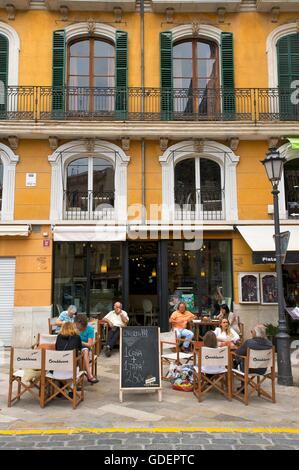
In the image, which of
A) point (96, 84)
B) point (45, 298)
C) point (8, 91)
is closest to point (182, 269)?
point (45, 298)

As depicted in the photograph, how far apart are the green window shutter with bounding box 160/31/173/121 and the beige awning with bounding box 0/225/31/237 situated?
18.2ft

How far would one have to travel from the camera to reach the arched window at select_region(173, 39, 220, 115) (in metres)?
13.3

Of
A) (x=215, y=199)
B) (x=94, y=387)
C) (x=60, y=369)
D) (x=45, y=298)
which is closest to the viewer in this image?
(x=60, y=369)

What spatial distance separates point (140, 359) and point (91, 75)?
9.77 meters

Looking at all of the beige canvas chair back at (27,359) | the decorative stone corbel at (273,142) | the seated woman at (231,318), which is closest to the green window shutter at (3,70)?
the decorative stone corbel at (273,142)

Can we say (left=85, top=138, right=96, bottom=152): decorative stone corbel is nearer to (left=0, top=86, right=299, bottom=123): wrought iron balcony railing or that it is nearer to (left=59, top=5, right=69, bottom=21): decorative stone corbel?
(left=0, top=86, right=299, bottom=123): wrought iron balcony railing

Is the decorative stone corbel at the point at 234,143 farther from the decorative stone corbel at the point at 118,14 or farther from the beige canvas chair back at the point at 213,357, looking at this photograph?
the beige canvas chair back at the point at 213,357

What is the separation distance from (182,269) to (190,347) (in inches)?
112

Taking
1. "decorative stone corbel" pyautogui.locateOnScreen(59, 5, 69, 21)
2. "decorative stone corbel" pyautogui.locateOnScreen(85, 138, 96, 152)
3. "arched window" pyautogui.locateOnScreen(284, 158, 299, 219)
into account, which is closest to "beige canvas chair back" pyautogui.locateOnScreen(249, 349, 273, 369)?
"arched window" pyautogui.locateOnScreen(284, 158, 299, 219)

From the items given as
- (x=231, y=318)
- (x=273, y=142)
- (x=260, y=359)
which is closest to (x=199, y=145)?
(x=273, y=142)

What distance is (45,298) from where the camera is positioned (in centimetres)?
1233

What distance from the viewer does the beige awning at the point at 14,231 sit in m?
12.1

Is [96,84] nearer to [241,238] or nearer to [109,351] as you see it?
[241,238]

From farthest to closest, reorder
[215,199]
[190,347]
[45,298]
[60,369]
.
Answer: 1. [215,199]
2. [45,298]
3. [190,347]
4. [60,369]
